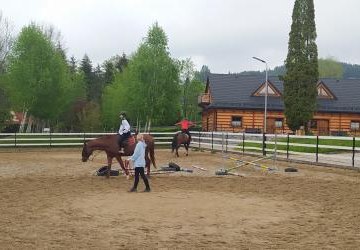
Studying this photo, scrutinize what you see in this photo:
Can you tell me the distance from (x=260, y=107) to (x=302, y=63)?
9.89 meters

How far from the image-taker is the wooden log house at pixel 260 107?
4734 cm

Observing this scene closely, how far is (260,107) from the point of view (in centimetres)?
4769

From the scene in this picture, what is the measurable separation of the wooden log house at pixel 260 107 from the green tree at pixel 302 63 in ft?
24.5

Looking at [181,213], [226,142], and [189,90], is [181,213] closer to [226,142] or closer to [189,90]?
[226,142]

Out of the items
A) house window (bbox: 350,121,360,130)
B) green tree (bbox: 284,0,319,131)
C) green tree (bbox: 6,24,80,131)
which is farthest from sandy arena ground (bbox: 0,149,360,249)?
house window (bbox: 350,121,360,130)

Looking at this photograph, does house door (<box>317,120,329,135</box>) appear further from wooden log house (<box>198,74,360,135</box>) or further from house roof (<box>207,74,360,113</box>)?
house roof (<box>207,74,360,113</box>)

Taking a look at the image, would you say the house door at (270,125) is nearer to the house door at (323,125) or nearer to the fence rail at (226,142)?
the house door at (323,125)

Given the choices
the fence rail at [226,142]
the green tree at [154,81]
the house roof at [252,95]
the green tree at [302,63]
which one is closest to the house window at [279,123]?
the house roof at [252,95]

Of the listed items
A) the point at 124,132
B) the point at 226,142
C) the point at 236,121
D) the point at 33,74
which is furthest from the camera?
the point at 236,121

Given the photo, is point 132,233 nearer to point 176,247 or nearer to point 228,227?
point 176,247

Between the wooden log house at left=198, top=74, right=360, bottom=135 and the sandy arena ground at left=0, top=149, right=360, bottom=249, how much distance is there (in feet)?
105

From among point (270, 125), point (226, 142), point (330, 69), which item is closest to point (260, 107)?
point (270, 125)

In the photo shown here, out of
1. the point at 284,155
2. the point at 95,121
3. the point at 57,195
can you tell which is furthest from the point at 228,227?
the point at 95,121

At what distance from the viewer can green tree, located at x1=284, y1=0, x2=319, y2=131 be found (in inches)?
1517
